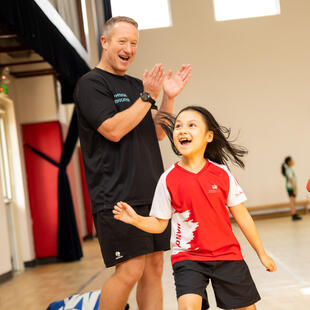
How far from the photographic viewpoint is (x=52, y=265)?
25.4ft

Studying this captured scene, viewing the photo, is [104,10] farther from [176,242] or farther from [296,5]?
[296,5]

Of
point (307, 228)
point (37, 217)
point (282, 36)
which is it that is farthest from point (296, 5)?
point (37, 217)

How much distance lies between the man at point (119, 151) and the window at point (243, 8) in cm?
1033

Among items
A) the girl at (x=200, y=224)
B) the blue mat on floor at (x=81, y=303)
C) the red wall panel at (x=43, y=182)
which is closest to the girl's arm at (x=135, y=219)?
the girl at (x=200, y=224)

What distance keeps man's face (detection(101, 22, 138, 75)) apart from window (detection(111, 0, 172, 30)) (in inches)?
397

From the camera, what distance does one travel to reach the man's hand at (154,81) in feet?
6.94

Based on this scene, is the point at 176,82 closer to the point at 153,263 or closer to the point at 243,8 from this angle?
the point at 153,263

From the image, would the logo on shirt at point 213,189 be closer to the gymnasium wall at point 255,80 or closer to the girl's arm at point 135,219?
the girl's arm at point 135,219

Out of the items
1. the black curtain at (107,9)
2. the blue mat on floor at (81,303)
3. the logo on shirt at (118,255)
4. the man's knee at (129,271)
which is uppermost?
the black curtain at (107,9)

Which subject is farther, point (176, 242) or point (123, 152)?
point (123, 152)

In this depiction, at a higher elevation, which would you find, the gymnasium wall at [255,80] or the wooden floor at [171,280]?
the gymnasium wall at [255,80]

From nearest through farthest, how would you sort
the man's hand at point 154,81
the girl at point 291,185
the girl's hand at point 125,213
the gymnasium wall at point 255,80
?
the girl's hand at point 125,213 → the man's hand at point 154,81 → the girl at point 291,185 → the gymnasium wall at point 255,80

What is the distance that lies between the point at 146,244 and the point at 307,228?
6.83 m

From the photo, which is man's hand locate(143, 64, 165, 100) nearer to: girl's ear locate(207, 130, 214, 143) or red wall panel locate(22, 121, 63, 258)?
girl's ear locate(207, 130, 214, 143)
